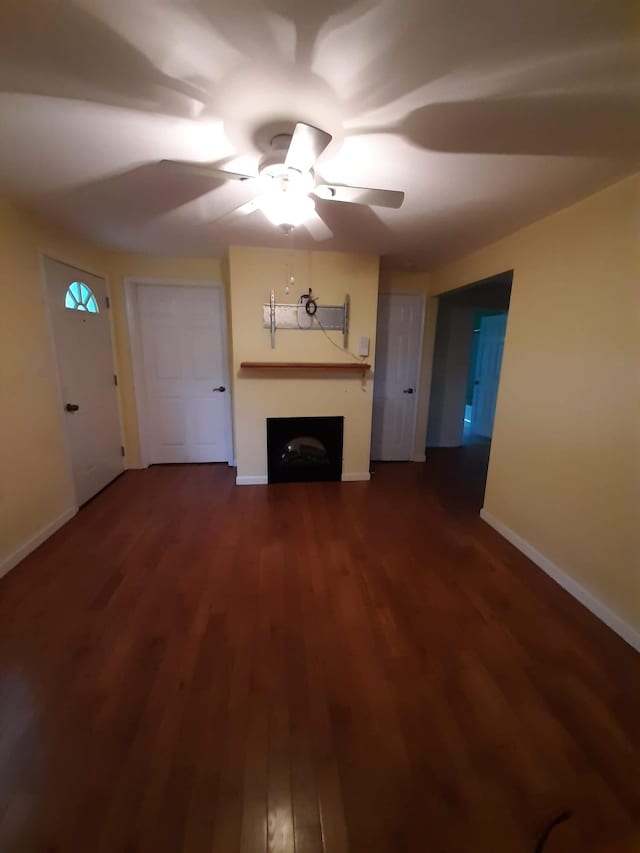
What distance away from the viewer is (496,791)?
1151mm

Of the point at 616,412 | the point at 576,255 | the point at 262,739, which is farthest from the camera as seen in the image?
the point at 576,255

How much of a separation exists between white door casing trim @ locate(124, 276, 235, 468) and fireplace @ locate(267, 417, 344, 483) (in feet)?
2.51

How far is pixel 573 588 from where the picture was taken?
211cm

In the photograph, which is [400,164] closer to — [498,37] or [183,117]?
[498,37]

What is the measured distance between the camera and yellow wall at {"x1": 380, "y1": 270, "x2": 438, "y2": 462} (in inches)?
157

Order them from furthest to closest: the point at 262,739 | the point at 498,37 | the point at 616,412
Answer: the point at 616,412, the point at 262,739, the point at 498,37

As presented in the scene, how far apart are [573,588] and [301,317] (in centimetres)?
300

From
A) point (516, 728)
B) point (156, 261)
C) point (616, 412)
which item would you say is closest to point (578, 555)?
point (616, 412)

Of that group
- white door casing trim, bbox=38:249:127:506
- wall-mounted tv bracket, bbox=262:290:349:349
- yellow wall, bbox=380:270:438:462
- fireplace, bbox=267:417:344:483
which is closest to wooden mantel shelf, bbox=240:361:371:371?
wall-mounted tv bracket, bbox=262:290:349:349

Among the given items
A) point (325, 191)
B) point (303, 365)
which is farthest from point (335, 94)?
point (303, 365)

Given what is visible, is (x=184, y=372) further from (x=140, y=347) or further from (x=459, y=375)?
(x=459, y=375)

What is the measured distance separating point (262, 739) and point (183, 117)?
248 centimetres

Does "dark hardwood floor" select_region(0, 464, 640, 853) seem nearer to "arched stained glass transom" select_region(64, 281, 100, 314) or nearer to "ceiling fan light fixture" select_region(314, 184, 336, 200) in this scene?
"arched stained glass transom" select_region(64, 281, 100, 314)

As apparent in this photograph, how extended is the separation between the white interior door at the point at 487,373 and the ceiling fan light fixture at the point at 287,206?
4700 millimetres
